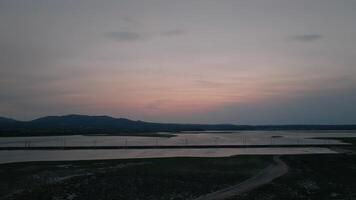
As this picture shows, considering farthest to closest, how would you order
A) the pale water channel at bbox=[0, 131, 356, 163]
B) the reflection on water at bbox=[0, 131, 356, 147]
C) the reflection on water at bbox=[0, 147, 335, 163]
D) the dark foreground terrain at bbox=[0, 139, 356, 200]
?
1. the reflection on water at bbox=[0, 131, 356, 147]
2. the pale water channel at bbox=[0, 131, 356, 163]
3. the reflection on water at bbox=[0, 147, 335, 163]
4. the dark foreground terrain at bbox=[0, 139, 356, 200]

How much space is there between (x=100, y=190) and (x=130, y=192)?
5.76ft

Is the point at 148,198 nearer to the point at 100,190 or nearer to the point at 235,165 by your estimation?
the point at 100,190

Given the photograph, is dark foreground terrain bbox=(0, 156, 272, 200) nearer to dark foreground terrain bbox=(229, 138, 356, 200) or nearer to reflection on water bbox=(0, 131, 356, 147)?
dark foreground terrain bbox=(229, 138, 356, 200)

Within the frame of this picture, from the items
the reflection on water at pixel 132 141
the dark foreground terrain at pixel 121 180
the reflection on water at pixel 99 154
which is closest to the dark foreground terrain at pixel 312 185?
the dark foreground terrain at pixel 121 180

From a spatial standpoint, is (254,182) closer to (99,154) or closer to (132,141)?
(99,154)

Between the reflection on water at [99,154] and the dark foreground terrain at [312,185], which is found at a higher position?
the dark foreground terrain at [312,185]

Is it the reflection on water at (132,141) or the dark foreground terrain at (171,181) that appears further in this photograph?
the reflection on water at (132,141)

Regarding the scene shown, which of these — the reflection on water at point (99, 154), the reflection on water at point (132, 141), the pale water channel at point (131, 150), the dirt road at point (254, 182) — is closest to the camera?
the dirt road at point (254, 182)

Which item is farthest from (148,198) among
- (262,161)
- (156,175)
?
→ (262,161)

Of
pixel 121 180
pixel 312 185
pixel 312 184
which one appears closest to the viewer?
pixel 312 185

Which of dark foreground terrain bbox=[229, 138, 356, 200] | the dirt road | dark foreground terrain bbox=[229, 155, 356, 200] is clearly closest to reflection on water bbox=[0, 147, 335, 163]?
the dirt road

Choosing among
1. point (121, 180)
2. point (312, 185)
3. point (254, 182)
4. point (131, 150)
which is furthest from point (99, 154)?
point (312, 185)

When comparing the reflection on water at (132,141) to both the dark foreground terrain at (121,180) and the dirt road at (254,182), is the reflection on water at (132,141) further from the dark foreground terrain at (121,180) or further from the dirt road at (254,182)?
the dirt road at (254,182)

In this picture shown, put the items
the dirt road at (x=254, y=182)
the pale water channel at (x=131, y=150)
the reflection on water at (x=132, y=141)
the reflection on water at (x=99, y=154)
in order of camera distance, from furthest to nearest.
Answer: the reflection on water at (x=132, y=141), the pale water channel at (x=131, y=150), the reflection on water at (x=99, y=154), the dirt road at (x=254, y=182)
